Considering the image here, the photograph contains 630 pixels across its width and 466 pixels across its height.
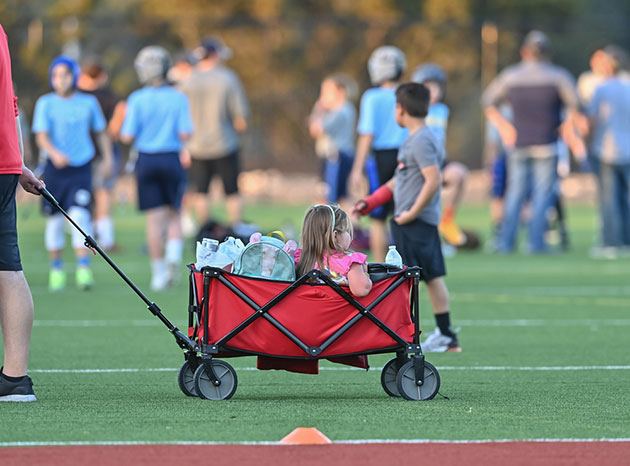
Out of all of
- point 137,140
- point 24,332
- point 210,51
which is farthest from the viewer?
point 210,51

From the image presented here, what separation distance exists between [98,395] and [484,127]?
32.3m

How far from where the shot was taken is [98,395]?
8.45 metres

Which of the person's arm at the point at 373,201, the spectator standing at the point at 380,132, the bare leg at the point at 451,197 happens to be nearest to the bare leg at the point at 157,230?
the spectator standing at the point at 380,132

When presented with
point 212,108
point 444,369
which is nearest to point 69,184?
point 212,108

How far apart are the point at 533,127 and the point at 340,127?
372 centimetres

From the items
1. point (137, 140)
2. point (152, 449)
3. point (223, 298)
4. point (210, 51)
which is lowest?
point (152, 449)

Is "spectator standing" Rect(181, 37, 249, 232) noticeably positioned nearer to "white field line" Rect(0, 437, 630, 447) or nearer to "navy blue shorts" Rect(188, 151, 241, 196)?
"navy blue shorts" Rect(188, 151, 241, 196)

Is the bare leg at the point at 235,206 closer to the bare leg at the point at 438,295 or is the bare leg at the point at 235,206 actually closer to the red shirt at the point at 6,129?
the bare leg at the point at 438,295

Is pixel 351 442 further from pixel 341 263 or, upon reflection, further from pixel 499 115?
pixel 499 115

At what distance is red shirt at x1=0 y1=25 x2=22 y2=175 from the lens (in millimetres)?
8102

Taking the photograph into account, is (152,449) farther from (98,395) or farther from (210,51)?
(210,51)

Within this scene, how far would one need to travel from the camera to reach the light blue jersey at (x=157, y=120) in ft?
52.8

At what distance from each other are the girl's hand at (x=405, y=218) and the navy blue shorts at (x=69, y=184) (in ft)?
18.6

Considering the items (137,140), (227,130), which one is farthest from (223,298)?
(227,130)
